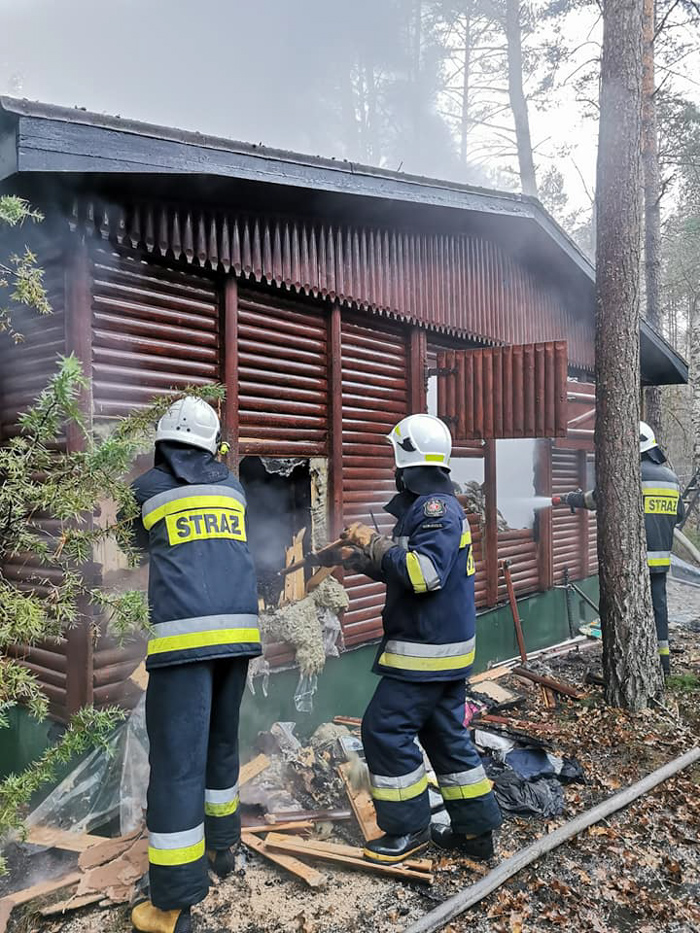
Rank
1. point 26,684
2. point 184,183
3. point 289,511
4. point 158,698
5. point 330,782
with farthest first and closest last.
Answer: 1. point 289,511
2. point 330,782
3. point 184,183
4. point 158,698
5. point 26,684

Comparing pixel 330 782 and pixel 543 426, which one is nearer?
pixel 330 782

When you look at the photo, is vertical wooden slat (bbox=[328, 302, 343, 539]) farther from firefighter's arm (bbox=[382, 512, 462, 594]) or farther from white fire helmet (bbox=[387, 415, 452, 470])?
firefighter's arm (bbox=[382, 512, 462, 594])

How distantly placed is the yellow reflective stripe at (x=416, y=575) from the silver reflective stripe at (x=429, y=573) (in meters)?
0.01

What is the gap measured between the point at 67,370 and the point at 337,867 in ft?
9.88

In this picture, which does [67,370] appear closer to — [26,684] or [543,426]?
[26,684]

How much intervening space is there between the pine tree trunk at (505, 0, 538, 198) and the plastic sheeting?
19289 mm

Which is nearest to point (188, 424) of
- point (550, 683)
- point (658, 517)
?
point (550, 683)

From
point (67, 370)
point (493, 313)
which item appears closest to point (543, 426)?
point (493, 313)

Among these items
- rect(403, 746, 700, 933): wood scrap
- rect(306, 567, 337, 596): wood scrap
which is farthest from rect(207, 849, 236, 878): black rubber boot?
rect(306, 567, 337, 596): wood scrap

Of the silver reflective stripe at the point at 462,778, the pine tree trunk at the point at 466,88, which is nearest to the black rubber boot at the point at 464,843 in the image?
the silver reflective stripe at the point at 462,778

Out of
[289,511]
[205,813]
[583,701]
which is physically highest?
[289,511]

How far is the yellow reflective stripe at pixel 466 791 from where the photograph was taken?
Result: 3.60 metres

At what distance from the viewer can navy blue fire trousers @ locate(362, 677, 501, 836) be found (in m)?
3.56

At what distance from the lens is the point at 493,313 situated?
775 cm
